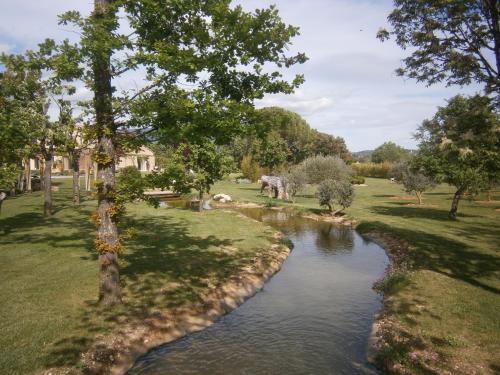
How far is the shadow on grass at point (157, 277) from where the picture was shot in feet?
32.3

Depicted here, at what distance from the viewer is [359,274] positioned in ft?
57.0

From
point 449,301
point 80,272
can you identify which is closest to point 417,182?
point 449,301

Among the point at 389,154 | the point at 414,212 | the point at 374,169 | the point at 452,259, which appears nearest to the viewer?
the point at 452,259

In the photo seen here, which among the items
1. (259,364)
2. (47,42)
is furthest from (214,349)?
(47,42)

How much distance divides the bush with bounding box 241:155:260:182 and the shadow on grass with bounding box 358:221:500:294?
158ft

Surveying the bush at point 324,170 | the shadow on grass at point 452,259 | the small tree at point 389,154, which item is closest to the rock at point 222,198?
the bush at point 324,170

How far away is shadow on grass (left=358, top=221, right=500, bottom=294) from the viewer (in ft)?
49.9

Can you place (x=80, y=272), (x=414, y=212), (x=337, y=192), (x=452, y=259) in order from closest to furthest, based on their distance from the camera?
(x=80, y=272) < (x=452, y=259) < (x=337, y=192) < (x=414, y=212)

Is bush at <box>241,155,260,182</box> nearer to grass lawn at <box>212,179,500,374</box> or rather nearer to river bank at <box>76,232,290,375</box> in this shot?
grass lawn at <box>212,179,500,374</box>

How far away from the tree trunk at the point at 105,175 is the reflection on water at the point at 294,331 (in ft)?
8.81

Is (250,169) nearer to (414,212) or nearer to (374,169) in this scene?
(374,169)

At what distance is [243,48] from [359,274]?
12.2 meters

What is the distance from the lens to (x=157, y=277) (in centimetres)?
1415

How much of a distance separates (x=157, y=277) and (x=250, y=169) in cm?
5822
